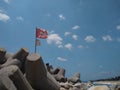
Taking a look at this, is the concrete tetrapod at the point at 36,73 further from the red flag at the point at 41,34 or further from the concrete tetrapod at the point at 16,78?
the red flag at the point at 41,34

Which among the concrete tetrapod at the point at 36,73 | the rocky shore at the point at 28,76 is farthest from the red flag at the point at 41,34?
the concrete tetrapod at the point at 36,73

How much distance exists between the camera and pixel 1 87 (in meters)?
7.66

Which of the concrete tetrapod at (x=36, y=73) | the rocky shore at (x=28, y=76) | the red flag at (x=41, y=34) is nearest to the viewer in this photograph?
the rocky shore at (x=28, y=76)

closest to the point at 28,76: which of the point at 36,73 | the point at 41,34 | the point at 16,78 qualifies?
the point at 36,73

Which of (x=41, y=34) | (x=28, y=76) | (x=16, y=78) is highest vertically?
(x=41, y=34)

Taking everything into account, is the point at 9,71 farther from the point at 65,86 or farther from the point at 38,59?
the point at 65,86

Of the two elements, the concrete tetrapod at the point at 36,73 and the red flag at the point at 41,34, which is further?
the red flag at the point at 41,34

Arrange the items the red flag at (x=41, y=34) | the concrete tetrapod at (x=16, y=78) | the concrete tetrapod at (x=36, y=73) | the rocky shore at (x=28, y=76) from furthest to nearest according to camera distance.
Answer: the red flag at (x=41, y=34), the concrete tetrapod at (x=36, y=73), the concrete tetrapod at (x=16, y=78), the rocky shore at (x=28, y=76)

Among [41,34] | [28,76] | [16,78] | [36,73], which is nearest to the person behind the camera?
[16,78]

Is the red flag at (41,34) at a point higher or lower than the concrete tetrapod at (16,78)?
higher

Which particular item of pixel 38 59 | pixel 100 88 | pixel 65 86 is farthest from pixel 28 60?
pixel 65 86

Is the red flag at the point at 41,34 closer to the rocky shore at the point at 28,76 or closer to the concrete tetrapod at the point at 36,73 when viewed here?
the rocky shore at the point at 28,76

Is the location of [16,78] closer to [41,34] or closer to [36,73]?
[36,73]

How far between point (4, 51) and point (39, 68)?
4124 mm
